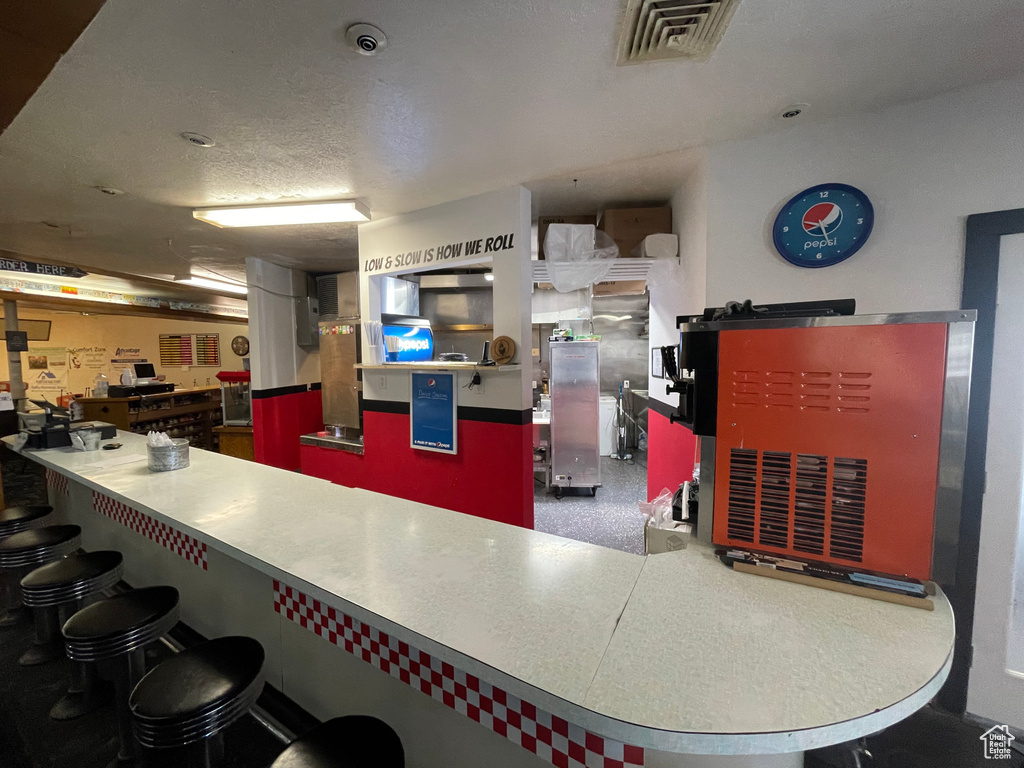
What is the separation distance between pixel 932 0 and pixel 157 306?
968cm

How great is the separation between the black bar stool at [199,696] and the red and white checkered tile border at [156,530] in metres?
0.69

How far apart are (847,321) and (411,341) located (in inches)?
129

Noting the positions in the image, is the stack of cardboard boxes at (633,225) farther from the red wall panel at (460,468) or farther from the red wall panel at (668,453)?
the red wall panel at (460,468)

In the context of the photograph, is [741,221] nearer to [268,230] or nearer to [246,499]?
[246,499]

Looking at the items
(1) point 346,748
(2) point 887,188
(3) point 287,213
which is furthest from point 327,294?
(2) point 887,188

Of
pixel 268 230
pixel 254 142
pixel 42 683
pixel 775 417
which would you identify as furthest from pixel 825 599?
pixel 268 230

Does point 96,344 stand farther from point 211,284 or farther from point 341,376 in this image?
point 341,376

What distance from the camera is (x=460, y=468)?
3.06m

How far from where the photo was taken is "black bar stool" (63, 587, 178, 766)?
4.20ft

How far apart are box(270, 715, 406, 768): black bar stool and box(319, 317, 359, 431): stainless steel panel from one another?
11.4 ft

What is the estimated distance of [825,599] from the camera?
98 centimetres

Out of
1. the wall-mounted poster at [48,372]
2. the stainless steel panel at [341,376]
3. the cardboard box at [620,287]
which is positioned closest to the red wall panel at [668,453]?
the cardboard box at [620,287]

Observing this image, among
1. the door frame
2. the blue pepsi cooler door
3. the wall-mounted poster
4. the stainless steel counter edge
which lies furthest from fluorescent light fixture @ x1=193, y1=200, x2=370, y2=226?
the wall-mounted poster

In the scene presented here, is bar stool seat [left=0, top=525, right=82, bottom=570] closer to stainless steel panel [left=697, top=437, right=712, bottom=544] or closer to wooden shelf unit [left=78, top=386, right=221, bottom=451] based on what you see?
stainless steel panel [left=697, top=437, right=712, bottom=544]
